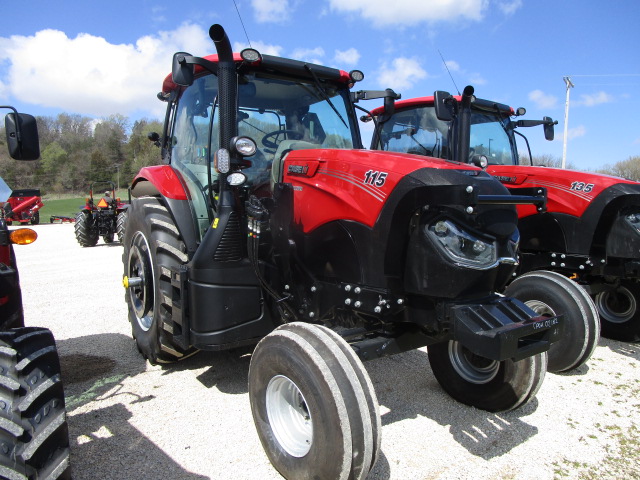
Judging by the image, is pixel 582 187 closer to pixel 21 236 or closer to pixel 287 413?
pixel 287 413

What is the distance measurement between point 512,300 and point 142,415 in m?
2.38

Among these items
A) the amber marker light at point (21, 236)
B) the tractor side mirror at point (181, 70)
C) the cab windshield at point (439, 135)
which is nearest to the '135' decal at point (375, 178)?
the tractor side mirror at point (181, 70)

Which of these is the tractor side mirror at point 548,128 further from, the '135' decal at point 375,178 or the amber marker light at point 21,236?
the amber marker light at point 21,236

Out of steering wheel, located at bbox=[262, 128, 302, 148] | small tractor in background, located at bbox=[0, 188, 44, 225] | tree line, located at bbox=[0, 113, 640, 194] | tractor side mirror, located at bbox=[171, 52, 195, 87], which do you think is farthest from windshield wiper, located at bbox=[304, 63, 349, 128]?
tree line, located at bbox=[0, 113, 640, 194]

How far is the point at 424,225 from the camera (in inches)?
89.8

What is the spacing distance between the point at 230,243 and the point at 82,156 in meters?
55.5

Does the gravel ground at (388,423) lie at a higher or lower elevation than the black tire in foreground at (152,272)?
lower

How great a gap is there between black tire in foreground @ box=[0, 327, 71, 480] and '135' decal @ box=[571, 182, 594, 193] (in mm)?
4408

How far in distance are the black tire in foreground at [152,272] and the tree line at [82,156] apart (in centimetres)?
3743

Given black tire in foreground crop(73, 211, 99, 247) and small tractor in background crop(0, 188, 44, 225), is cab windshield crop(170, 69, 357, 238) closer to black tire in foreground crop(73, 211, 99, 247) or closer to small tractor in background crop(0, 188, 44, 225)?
black tire in foreground crop(73, 211, 99, 247)

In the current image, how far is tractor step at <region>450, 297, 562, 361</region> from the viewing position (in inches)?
82.0

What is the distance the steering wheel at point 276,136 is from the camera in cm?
332

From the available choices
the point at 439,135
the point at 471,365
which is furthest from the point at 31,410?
the point at 439,135

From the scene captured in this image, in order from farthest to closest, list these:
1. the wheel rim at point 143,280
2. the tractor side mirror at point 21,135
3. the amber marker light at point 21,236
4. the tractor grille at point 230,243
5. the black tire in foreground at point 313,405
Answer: the wheel rim at point 143,280, the tractor grille at point 230,243, the amber marker light at point 21,236, the tractor side mirror at point 21,135, the black tire in foreground at point 313,405
